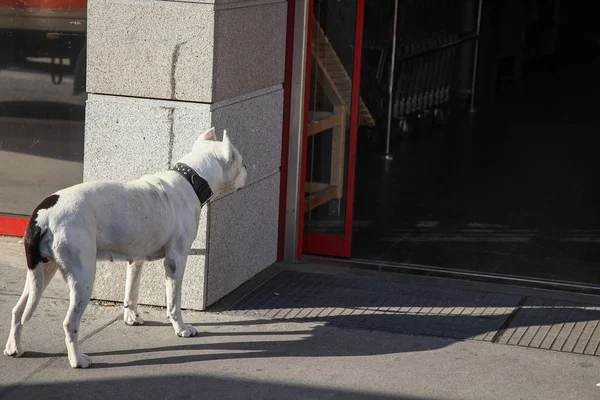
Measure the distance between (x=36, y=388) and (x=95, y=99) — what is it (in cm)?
226

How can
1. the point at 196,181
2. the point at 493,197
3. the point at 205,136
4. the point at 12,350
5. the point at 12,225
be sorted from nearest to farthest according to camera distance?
the point at 12,350 → the point at 196,181 → the point at 205,136 → the point at 12,225 → the point at 493,197

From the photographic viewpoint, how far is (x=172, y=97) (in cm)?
681

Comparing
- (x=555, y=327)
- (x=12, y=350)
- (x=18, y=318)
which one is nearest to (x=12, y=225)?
(x=12, y=350)

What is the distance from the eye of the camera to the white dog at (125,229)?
558cm

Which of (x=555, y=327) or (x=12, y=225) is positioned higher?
(x=12, y=225)

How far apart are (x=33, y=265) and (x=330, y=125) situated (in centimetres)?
335

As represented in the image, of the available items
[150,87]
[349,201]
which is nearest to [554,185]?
[349,201]

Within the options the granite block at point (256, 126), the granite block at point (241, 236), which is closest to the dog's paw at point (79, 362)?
the granite block at point (241, 236)

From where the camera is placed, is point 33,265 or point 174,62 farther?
point 174,62

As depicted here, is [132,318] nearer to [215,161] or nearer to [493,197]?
[215,161]

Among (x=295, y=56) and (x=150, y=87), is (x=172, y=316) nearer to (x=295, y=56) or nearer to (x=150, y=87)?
(x=150, y=87)

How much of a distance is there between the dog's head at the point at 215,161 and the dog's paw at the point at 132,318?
40.3 inches

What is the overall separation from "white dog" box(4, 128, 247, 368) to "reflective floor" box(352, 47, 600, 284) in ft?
8.53

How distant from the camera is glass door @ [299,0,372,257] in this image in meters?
8.11
